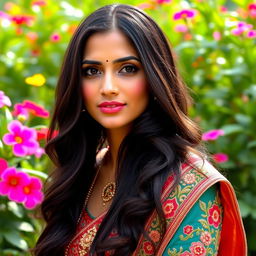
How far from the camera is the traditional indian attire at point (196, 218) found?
75.3 inches

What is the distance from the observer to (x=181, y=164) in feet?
6.58

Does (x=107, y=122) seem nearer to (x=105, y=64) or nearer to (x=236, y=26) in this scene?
(x=105, y=64)

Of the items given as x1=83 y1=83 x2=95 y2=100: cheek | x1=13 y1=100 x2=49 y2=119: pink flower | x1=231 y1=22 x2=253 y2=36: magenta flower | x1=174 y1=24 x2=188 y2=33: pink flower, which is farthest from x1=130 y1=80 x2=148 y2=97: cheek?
x1=174 y1=24 x2=188 y2=33: pink flower

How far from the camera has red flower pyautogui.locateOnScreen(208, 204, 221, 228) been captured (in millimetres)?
1937

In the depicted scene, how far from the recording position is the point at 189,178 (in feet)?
6.44

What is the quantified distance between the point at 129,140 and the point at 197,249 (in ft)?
1.42

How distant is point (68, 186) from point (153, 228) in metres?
0.43

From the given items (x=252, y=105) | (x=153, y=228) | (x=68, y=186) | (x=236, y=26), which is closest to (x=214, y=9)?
(x=236, y=26)

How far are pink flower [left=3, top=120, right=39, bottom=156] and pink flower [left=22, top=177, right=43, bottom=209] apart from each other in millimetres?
119

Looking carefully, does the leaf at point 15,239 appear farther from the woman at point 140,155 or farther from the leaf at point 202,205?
the leaf at point 202,205

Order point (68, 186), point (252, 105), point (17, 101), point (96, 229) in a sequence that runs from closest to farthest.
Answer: point (96, 229) → point (68, 186) → point (252, 105) → point (17, 101)

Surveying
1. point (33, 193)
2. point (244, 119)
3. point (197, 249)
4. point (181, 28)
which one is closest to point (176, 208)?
point (197, 249)

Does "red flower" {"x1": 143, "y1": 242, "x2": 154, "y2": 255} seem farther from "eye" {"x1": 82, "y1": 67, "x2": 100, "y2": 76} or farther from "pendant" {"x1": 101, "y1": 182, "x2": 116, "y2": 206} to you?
"eye" {"x1": 82, "y1": 67, "x2": 100, "y2": 76}

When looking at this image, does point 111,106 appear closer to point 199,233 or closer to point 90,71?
point 90,71
